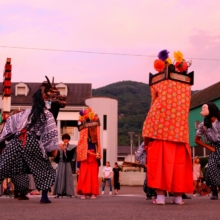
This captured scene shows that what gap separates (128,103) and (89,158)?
96.6 meters

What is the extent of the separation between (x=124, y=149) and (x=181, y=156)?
3771 inches

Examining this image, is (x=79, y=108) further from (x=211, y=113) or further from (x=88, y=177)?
(x=211, y=113)

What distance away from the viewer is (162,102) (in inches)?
333

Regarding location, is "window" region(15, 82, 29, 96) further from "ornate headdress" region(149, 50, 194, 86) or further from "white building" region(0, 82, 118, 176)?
"ornate headdress" region(149, 50, 194, 86)

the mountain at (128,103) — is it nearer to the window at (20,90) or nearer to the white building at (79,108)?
the white building at (79,108)

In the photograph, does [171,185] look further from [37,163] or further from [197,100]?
[197,100]

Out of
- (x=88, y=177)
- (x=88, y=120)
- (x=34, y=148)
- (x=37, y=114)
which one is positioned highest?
(x=88, y=120)

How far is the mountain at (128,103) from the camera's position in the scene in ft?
340

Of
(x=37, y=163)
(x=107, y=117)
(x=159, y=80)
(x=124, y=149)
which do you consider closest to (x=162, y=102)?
(x=159, y=80)

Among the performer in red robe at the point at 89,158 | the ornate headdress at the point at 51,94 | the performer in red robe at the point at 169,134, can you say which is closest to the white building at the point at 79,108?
the performer in red robe at the point at 89,158

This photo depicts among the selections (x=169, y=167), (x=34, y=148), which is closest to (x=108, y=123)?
(x=34, y=148)

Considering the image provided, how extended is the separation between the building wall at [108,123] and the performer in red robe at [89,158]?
3264cm

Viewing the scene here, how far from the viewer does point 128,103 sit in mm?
111375

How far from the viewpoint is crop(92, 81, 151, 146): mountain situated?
10369 cm
